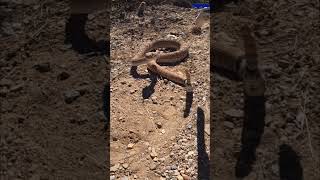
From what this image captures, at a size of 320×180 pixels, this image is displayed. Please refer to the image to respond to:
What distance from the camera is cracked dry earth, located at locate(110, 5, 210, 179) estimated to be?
807cm

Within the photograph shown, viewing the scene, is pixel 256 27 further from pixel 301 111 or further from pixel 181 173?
pixel 181 173

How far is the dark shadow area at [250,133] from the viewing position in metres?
2.51

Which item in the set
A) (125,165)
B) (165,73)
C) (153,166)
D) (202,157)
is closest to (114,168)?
(125,165)

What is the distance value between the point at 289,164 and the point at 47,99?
1.30 m

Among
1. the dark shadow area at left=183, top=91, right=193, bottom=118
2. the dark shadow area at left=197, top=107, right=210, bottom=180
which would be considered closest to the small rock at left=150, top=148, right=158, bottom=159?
the dark shadow area at left=197, top=107, right=210, bottom=180

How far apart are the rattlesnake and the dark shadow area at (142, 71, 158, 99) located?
122 millimetres

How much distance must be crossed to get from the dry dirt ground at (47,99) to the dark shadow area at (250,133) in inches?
28.2

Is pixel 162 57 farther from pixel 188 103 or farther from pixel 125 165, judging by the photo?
pixel 125 165

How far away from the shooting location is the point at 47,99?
103 inches

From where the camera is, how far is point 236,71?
260 cm

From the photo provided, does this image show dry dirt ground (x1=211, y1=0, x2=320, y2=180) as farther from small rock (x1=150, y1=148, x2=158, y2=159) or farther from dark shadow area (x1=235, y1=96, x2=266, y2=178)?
small rock (x1=150, y1=148, x2=158, y2=159)

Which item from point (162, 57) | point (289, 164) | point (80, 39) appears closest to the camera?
point (289, 164)

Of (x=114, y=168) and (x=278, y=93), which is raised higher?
(x=278, y=93)

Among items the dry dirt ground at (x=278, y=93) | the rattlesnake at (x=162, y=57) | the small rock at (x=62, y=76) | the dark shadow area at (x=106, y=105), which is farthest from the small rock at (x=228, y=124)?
Result: the rattlesnake at (x=162, y=57)
